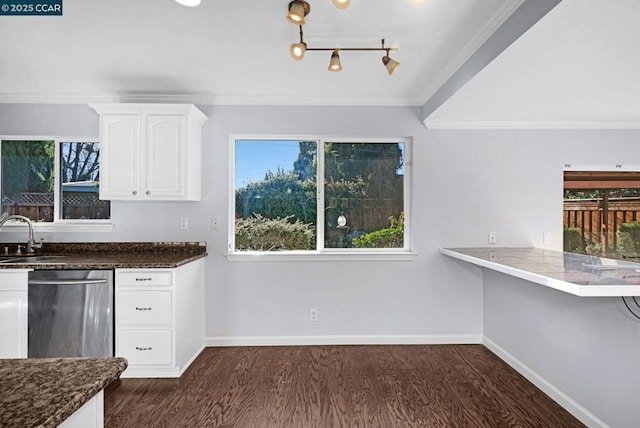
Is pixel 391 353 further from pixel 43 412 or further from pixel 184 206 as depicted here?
pixel 43 412

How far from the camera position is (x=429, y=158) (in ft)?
11.2

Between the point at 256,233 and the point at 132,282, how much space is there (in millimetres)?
1174

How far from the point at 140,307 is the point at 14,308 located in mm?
899

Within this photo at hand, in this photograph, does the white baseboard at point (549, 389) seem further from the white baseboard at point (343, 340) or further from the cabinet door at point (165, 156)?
the cabinet door at point (165, 156)

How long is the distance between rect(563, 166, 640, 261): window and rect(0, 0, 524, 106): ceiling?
176 cm

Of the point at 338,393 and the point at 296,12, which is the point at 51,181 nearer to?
the point at 296,12

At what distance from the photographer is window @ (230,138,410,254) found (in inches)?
137

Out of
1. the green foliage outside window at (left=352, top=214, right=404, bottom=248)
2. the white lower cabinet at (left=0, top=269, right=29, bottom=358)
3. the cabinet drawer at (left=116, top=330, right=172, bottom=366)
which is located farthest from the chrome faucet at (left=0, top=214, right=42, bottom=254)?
the green foliage outside window at (left=352, top=214, right=404, bottom=248)

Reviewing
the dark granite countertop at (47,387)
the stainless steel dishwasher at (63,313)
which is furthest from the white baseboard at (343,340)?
the dark granite countertop at (47,387)

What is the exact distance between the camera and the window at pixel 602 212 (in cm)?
345

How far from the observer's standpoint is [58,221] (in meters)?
3.34

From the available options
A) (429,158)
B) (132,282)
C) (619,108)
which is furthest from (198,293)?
(619,108)

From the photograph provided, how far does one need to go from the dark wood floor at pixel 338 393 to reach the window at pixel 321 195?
1.02 m

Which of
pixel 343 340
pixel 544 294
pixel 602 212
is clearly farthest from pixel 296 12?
pixel 602 212
